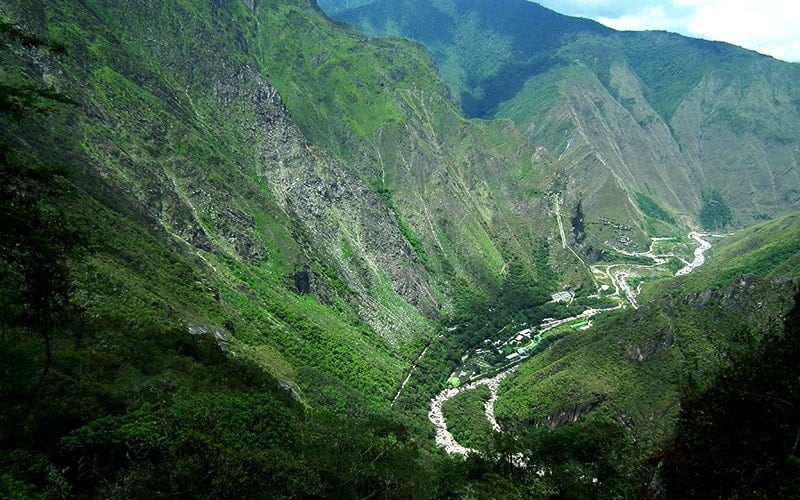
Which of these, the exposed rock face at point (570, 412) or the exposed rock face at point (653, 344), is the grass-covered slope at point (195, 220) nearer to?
the exposed rock face at point (570, 412)

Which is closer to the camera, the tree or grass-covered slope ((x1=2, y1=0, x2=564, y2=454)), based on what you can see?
the tree

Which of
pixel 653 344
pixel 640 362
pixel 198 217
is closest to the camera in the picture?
pixel 653 344

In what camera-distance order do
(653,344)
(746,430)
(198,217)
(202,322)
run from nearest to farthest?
1. (746,430)
2. (202,322)
3. (653,344)
4. (198,217)

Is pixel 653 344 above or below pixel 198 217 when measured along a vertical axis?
below

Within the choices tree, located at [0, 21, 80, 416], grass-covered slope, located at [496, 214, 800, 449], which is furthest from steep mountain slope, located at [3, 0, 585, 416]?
tree, located at [0, 21, 80, 416]

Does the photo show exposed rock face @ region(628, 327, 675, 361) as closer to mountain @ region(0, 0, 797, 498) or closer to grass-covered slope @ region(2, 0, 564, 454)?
mountain @ region(0, 0, 797, 498)

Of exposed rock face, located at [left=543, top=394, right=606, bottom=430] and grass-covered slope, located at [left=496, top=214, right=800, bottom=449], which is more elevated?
grass-covered slope, located at [left=496, top=214, right=800, bottom=449]

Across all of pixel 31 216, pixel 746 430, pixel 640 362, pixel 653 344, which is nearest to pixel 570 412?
pixel 640 362

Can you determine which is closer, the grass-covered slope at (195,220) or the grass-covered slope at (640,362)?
the grass-covered slope at (195,220)

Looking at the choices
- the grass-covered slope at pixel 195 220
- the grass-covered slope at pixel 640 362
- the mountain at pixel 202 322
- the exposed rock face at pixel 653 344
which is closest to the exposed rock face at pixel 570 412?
the grass-covered slope at pixel 640 362

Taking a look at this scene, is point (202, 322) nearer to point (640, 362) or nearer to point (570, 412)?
point (570, 412)

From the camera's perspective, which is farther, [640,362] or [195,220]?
[195,220]

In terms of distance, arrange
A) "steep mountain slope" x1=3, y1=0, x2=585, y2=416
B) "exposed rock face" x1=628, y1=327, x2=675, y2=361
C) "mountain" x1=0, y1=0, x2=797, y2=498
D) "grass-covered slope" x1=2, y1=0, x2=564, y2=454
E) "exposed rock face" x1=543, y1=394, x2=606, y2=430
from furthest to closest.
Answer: "exposed rock face" x1=628, y1=327, x2=675, y2=361 < "exposed rock face" x1=543, y1=394, x2=606, y2=430 < "steep mountain slope" x1=3, y1=0, x2=585, y2=416 < "grass-covered slope" x1=2, y1=0, x2=564, y2=454 < "mountain" x1=0, y1=0, x2=797, y2=498

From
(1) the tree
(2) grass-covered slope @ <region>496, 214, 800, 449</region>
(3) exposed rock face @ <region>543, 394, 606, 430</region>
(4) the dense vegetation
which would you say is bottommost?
(3) exposed rock face @ <region>543, 394, 606, 430</region>
